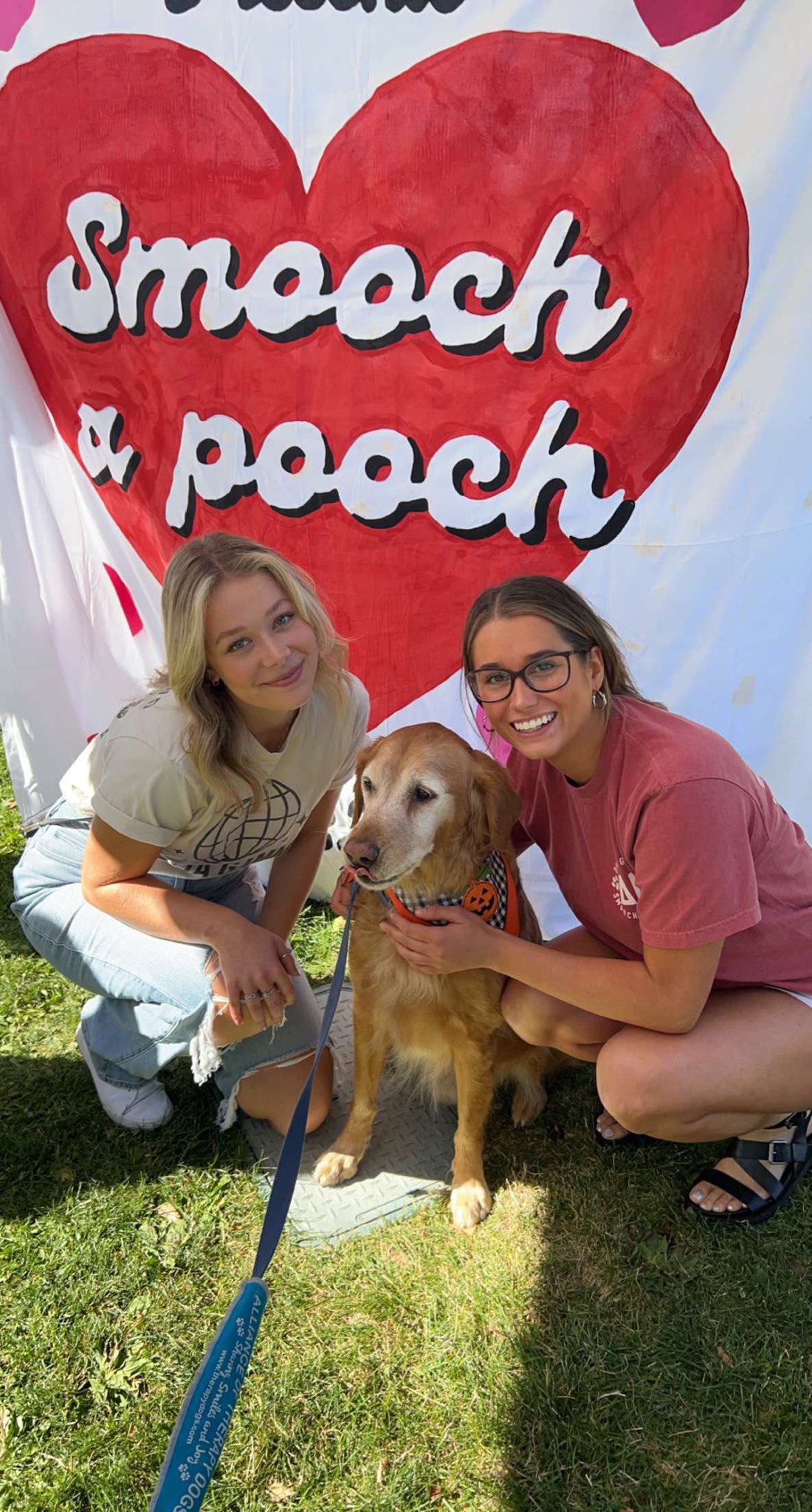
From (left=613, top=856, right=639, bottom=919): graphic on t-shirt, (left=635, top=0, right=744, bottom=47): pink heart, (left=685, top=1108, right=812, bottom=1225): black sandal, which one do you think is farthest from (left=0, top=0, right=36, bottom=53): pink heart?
(left=685, top=1108, right=812, bottom=1225): black sandal

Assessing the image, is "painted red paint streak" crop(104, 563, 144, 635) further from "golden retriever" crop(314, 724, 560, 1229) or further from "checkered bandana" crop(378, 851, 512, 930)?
"checkered bandana" crop(378, 851, 512, 930)

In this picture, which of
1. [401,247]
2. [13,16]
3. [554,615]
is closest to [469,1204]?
[554,615]

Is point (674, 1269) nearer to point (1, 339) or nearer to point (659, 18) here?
point (659, 18)

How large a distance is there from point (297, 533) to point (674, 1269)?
7.24 feet

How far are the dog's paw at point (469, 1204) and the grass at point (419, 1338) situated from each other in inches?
1.4

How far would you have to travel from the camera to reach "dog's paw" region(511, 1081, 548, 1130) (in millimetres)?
2326

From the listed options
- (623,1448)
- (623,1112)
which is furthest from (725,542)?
(623,1448)

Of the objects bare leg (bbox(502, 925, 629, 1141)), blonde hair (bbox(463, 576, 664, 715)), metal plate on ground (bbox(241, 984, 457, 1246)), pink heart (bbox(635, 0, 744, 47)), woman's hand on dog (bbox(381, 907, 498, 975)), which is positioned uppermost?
pink heart (bbox(635, 0, 744, 47))

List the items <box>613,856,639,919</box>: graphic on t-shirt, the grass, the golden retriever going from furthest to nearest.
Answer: the golden retriever, <box>613,856,639,919</box>: graphic on t-shirt, the grass

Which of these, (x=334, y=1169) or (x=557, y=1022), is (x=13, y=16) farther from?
(x=334, y=1169)

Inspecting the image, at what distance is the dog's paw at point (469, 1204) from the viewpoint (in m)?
2.05

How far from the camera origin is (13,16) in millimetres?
2424

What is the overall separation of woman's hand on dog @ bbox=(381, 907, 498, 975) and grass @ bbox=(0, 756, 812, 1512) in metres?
0.66

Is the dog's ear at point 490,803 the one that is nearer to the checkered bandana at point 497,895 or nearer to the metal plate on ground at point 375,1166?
the checkered bandana at point 497,895
